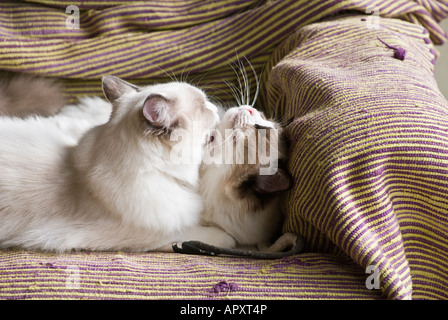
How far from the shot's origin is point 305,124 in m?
1.02

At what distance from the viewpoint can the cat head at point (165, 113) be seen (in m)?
0.99

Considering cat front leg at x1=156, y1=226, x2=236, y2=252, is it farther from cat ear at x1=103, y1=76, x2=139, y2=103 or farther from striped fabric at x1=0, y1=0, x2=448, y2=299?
cat ear at x1=103, y1=76, x2=139, y2=103

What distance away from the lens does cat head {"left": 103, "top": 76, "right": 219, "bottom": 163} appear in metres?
0.99

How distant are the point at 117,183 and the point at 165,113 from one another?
20 cm

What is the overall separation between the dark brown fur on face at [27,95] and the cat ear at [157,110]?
606mm

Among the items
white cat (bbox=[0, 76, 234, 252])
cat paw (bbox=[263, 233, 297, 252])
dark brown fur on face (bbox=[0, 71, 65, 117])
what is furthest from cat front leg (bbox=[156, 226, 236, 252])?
dark brown fur on face (bbox=[0, 71, 65, 117])

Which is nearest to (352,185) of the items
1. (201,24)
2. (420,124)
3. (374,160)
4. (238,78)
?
(374,160)

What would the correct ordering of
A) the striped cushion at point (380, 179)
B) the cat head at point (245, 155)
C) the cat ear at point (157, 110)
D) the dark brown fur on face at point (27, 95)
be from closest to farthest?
the striped cushion at point (380, 179) < the cat ear at point (157, 110) < the cat head at point (245, 155) < the dark brown fur on face at point (27, 95)

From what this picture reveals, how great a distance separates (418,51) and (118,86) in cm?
86

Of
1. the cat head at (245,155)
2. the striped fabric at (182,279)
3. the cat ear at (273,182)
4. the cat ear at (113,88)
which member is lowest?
the striped fabric at (182,279)

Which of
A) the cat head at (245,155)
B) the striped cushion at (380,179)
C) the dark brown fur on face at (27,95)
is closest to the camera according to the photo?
the striped cushion at (380,179)

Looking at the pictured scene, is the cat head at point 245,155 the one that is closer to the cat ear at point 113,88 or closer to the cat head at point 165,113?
the cat head at point 165,113

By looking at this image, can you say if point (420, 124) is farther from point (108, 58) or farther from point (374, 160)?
point (108, 58)

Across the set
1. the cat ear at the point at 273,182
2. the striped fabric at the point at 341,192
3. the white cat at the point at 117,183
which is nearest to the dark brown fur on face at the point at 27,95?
the striped fabric at the point at 341,192
